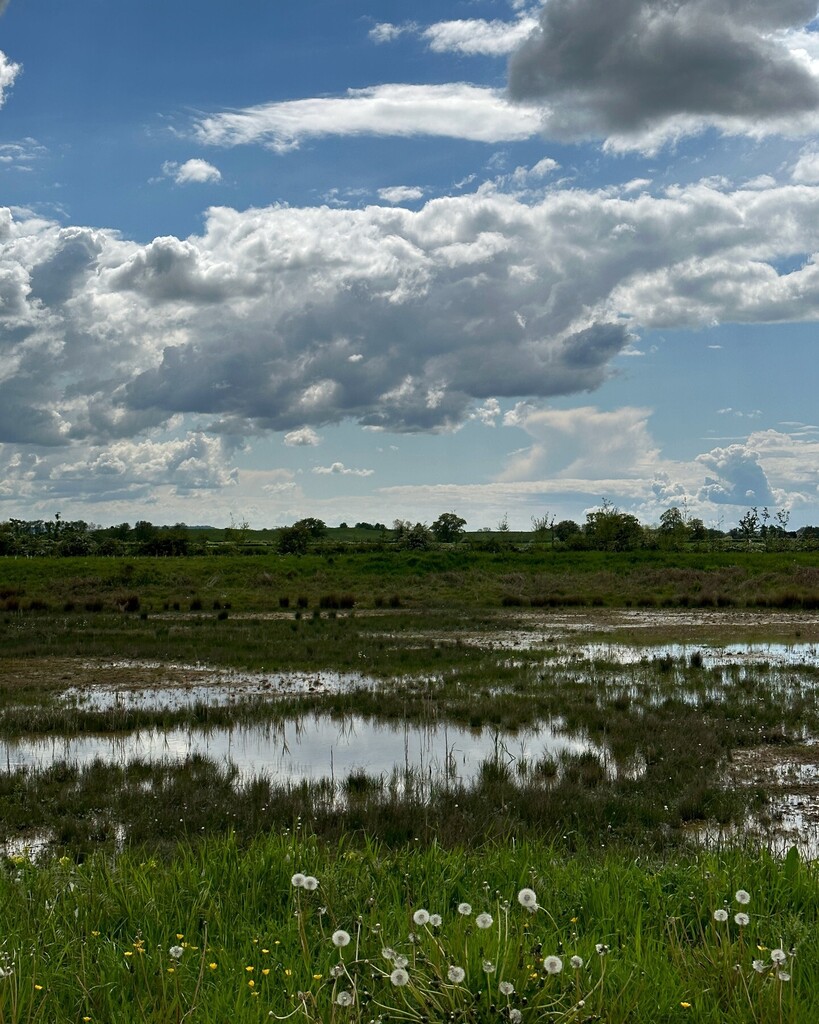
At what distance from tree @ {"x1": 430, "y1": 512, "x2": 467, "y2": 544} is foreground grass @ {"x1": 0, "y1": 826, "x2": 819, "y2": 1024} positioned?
9982 centimetres

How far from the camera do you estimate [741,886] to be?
580cm

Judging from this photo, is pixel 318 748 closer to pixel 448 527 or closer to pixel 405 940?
pixel 405 940

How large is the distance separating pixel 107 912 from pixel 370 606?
34681 millimetres

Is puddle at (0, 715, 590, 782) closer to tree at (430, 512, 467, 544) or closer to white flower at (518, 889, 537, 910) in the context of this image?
white flower at (518, 889, 537, 910)

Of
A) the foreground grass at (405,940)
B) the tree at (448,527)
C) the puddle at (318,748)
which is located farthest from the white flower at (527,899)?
the tree at (448,527)

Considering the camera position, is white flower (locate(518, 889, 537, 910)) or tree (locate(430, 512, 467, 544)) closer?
white flower (locate(518, 889, 537, 910))

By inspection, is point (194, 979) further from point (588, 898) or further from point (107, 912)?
point (588, 898)

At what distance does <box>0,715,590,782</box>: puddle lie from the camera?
12875 mm

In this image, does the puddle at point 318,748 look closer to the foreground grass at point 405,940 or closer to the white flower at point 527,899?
the foreground grass at point 405,940

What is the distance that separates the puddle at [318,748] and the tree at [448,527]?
90.6 m

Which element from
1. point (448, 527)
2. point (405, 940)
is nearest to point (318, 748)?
point (405, 940)

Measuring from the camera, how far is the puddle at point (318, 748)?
12.9 meters

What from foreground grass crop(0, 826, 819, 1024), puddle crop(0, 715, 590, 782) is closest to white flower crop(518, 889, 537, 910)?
foreground grass crop(0, 826, 819, 1024)

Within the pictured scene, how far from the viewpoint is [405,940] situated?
469cm
